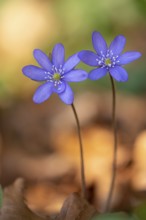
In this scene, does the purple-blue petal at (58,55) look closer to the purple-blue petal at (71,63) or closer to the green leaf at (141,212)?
the purple-blue petal at (71,63)

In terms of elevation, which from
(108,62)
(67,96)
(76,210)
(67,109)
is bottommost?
(76,210)

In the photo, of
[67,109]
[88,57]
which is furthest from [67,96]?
[67,109]

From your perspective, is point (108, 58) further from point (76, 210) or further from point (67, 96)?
point (76, 210)

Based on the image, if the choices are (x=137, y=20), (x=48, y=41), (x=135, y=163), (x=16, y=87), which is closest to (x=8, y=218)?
(x=135, y=163)

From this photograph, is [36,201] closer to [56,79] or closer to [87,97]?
[87,97]

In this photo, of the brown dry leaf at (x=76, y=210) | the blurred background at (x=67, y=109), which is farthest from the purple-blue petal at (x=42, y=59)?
the blurred background at (x=67, y=109)

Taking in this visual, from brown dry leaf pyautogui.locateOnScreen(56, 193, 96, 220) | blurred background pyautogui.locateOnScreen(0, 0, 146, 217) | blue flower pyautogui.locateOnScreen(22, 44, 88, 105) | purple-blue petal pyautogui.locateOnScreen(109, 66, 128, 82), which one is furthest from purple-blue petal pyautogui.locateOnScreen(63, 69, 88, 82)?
blurred background pyautogui.locateOnScreen(0, 0, 146, 217)
